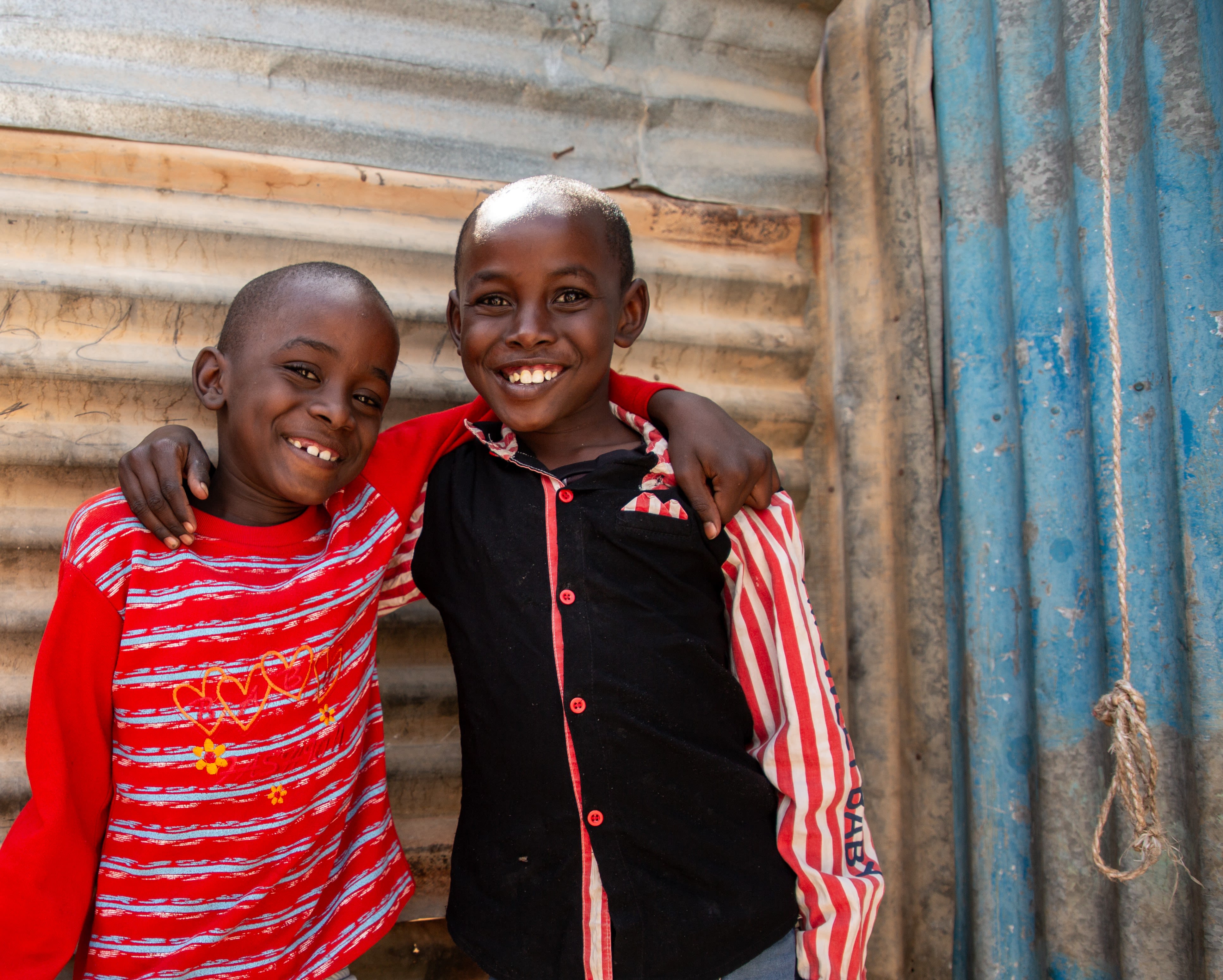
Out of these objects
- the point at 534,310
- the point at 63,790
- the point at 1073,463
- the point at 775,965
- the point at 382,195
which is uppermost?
the point at 382,195

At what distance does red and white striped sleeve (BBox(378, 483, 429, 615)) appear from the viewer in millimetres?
1598

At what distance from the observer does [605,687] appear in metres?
1.38

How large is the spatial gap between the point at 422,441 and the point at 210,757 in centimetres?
66

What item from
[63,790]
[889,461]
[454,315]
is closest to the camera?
[63,790]

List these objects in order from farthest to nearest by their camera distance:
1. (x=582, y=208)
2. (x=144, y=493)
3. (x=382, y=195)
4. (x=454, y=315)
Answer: (x=382, y=195) → (x=454, y=315) → (x=582, y=208) → (x=144, y=493)

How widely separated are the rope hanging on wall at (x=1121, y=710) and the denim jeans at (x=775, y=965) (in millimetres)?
524

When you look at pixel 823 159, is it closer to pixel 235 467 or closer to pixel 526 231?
pixel 526 231

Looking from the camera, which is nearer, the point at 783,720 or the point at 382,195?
the point at 783,720

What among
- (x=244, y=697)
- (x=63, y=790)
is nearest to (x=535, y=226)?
(x=244, y=697)

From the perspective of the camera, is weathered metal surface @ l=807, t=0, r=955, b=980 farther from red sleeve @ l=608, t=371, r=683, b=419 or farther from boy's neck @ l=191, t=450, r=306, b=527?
boy's neck @ l=191, t=450, r=306, b=527

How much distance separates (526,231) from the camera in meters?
1.51

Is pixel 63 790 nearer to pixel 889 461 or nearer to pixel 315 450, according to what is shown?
pixel 315 450

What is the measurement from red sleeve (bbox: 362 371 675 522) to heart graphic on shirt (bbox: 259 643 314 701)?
0.31 metres

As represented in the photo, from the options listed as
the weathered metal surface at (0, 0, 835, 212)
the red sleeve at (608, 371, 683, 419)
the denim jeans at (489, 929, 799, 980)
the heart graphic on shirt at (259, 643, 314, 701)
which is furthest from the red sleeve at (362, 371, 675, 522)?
the denim jeans at (489, 929, 799, 980)
